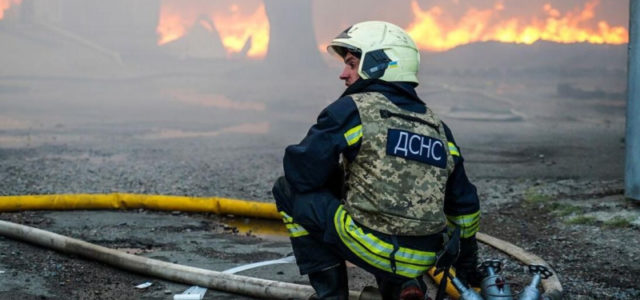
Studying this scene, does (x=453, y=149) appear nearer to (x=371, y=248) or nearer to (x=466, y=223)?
(x=466, y=223)

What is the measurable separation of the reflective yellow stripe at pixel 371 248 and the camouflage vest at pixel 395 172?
1.7 inches

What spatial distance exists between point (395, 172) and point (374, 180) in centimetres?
8

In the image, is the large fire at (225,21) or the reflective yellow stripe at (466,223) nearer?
the reflective yellow stripe at (466,223)

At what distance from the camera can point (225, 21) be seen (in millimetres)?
15078

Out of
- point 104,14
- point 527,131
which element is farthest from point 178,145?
point 527,131

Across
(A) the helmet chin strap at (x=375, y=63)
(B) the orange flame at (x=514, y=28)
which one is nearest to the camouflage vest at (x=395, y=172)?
(A) the helmet chin strap at (x=375, y=63)

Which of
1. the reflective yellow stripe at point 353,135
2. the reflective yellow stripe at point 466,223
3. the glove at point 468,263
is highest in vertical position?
the reflective yellow stripe at point 353,135

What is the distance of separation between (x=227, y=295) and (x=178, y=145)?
25.1 ft

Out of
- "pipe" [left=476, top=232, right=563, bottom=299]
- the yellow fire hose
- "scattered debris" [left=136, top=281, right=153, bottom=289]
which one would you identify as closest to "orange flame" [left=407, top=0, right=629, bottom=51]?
the yellow fire hose

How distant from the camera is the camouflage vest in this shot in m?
2.88

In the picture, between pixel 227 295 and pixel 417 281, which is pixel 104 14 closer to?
pixel 227 295

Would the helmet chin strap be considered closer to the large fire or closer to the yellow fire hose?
the yellow fire hose

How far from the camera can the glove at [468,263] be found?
3250 mm

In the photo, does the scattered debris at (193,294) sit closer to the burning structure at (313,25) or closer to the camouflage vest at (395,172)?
the camouflage vest at (395,172)
